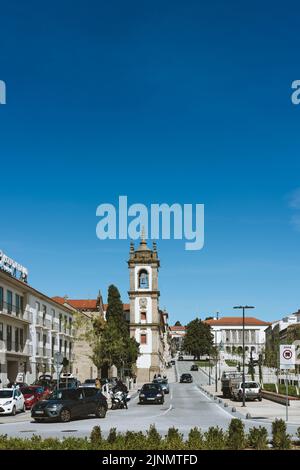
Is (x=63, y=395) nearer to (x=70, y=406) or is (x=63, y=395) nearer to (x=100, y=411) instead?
(x=70, y=406)

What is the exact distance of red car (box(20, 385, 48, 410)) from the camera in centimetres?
4234

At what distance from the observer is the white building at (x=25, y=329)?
6009 cm

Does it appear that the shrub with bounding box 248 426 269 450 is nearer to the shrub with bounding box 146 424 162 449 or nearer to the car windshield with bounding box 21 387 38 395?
the shrub with bounding box 146 424 162 449

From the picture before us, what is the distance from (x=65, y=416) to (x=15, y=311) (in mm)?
33967

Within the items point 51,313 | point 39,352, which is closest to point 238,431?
point 39,352

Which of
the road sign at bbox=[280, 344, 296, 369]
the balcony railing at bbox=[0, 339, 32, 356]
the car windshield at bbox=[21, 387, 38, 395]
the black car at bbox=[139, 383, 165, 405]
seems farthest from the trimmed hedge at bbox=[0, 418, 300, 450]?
the balcony railing at bbox=[0, 339, 32, 356]

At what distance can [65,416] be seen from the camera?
31484mm

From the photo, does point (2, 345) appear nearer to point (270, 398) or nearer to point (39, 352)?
point (39, 352)

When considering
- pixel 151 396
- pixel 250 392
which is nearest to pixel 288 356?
pixel 151 396

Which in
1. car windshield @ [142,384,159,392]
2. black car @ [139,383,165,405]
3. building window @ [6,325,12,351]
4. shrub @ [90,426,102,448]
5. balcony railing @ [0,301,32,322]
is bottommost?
black car @ [139,383,165,405]

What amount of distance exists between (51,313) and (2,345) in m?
21.4

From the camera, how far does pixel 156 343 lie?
123375 millimetres

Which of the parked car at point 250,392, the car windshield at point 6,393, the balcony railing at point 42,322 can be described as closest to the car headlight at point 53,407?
the car windshield at point 6,393
